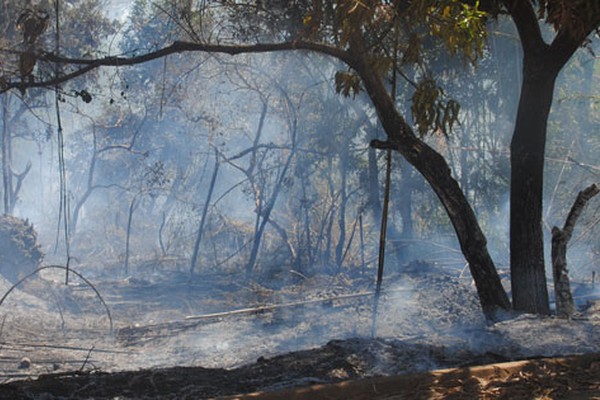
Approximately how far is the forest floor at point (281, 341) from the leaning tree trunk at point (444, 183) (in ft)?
1.31

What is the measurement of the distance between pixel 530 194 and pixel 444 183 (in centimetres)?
95

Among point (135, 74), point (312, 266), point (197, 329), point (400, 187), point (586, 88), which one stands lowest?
point (197, 329)

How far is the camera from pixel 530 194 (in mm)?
6824

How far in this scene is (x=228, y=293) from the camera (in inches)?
508

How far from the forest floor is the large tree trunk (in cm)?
51

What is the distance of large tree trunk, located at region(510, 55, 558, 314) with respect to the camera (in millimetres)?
6793

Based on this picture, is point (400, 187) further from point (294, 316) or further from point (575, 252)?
point (294, 316)

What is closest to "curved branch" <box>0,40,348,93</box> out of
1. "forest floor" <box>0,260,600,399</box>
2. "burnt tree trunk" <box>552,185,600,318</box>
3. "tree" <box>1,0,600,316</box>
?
"tree" <box>1,0,600,316</box>

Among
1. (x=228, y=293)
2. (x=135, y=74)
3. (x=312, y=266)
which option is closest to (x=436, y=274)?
(x=312, y=266)

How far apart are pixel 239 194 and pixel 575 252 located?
1050 centimetres

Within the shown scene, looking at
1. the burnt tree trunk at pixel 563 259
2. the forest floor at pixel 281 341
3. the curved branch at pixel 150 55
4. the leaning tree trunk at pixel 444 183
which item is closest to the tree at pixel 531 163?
the burnt tree trunk at pixel 563 259

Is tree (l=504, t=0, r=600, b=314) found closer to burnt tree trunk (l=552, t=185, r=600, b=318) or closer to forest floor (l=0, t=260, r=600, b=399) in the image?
burnt tree trunk (l=552, t=185, r=600, b=318)

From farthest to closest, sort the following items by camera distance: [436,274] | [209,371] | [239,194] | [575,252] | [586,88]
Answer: [239,194], [586,88], [575,252], [436,274], [209,371]

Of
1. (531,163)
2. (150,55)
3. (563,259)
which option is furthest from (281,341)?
(150,55)
